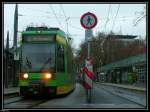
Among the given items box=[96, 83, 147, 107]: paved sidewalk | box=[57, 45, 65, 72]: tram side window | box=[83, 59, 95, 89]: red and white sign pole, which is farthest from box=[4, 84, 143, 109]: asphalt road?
box=[57, 45, 65, 72]: tram side window

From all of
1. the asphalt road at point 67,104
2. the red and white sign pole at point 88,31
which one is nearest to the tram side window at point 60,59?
the asphalt road at point 67,104

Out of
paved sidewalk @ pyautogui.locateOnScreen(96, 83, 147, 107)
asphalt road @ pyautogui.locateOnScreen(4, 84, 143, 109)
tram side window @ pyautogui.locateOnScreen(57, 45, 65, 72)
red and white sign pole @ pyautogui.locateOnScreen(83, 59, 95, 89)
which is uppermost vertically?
tram side window @ pyautogui.locateOnScreen(57, 45, 65, 72)

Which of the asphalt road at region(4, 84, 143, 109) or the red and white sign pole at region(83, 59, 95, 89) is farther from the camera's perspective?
the red and white sign pole at region(83, 59, 95, 89)

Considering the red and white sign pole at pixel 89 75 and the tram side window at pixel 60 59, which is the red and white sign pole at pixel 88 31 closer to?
the red and white sign pole at pixel 89 75

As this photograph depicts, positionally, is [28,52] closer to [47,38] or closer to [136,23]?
[47,38]

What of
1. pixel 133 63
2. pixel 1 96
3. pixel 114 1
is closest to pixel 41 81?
pixel 1 96

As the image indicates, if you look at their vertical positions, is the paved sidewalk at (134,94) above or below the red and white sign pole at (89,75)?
below

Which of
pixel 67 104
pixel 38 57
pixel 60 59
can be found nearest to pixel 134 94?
pixel 60 59

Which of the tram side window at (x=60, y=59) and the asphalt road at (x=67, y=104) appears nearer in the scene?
the asphalt road at (x=67, y=104)

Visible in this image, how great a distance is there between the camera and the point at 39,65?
2036cm

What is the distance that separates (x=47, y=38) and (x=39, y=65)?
54.4 inches

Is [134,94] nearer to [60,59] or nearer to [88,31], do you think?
[60,59]

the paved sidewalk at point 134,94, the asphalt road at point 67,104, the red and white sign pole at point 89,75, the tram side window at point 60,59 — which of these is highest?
the tram side window at point 60,59

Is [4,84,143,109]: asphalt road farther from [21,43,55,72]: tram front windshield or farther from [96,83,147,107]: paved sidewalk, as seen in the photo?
[21,43,55,72]: tram front windshield
